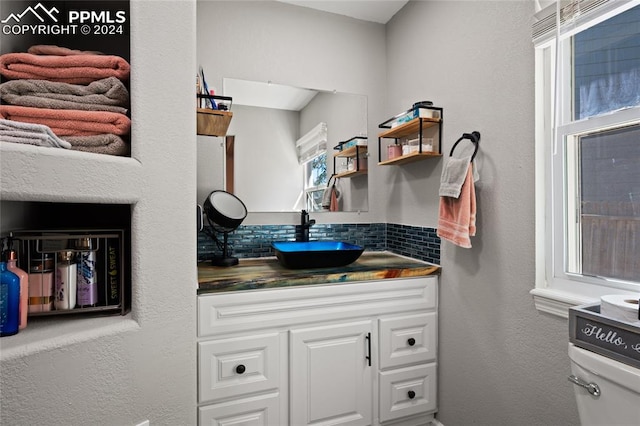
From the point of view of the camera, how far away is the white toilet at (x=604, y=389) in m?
0.86

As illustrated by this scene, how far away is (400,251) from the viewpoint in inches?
93.0

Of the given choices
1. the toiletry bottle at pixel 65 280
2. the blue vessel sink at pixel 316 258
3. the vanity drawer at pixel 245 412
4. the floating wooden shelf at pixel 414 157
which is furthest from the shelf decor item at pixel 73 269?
the floating wooden shelf at pixel 414 157

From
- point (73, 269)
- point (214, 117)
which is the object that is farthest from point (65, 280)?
point (214, 117)

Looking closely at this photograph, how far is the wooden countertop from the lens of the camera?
157 cm

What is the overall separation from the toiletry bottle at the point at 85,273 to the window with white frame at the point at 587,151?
1622mm

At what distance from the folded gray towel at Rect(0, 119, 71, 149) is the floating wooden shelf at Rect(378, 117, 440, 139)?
1.63 metres

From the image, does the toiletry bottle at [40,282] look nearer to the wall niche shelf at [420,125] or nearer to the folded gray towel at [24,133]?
the folded gray towel at [24,133]

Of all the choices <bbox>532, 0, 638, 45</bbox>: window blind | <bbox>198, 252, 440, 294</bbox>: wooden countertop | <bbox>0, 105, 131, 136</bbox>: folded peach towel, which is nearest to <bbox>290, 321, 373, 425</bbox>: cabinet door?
<bbox>198, 252, 440, 294</bbox>: wooden countertop

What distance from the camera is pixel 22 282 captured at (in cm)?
100

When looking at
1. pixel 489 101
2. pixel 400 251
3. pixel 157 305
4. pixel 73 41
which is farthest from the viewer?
pixel 400 251

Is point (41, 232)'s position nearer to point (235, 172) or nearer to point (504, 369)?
point (235, 172)

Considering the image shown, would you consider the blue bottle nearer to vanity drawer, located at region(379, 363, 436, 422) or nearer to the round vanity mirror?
the round vanity mirror

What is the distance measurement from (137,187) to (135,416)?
28.5 inches

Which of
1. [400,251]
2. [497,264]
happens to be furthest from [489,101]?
[400,251]
